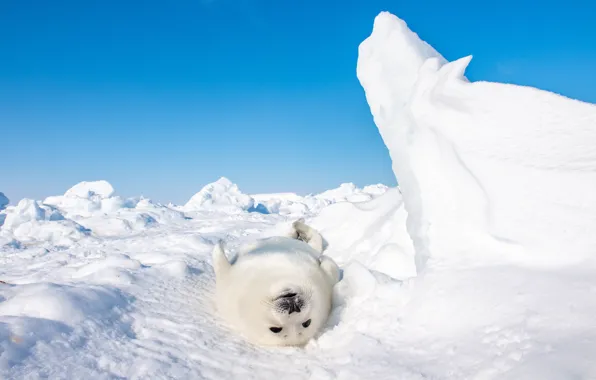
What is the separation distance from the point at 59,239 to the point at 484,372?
128 feet

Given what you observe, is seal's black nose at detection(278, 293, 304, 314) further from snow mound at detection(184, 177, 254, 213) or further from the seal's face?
snow mound at detection(184, 177, 254, 213)

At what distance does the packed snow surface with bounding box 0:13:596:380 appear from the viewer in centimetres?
222

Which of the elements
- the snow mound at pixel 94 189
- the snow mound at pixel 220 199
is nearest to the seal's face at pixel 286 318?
the snow mound at pixel 220 199

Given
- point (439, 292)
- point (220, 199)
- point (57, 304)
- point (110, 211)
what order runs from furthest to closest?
point (220, 199)
point (110, 211)
point (57, 304)
point (439, 292)

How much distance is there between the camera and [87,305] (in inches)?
→ 125

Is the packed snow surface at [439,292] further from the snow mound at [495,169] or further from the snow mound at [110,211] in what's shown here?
the snow mound at [110,211]

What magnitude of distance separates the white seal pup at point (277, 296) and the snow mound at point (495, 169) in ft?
3.01

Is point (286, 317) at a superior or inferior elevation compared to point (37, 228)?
inferior

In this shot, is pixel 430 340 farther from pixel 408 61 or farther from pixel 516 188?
pixel 408 61

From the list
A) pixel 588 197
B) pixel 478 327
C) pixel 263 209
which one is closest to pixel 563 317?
pixel 478 327

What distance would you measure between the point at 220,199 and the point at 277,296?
2630 inches

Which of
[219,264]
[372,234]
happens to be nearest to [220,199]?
[372,234]

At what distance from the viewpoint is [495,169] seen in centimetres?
326

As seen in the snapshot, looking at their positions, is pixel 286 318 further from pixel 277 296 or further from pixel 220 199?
pixel 220 199
